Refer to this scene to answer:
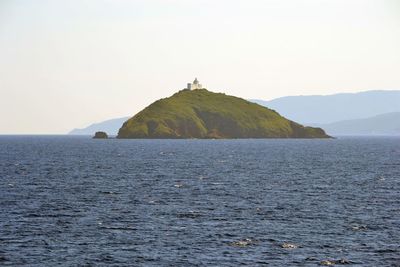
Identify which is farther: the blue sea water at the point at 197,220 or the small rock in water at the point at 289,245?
the small rock in water at the point at 289,245

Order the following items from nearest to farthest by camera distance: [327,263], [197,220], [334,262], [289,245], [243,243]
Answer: [327,263]
[334,262]
[289,245]
[243,243]
[197,220]

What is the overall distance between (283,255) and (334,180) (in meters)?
72.8

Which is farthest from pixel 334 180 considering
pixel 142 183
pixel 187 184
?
pixel 142 183

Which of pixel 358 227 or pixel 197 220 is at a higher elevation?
pixel 197 220

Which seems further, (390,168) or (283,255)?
(390,168)

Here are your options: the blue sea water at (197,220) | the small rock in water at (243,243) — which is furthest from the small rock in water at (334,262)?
the small rock in water at (243,243)

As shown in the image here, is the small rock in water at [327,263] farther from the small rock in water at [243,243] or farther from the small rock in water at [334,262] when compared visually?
the small rock in water at [243,243]

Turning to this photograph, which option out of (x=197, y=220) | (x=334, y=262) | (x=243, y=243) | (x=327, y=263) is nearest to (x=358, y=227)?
(x=243, y=243)

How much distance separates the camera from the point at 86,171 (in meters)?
148

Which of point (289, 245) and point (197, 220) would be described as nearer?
point (289, 245)

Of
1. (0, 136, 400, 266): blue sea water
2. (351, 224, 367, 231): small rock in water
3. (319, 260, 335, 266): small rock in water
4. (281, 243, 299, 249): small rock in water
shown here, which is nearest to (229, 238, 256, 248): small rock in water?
(0, 136, 400, 266): blue sea water

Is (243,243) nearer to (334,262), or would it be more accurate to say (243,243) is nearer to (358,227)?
(334,262)

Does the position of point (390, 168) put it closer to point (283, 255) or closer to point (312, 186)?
point (312, 186)

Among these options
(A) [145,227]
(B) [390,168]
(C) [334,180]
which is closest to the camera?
(A) [145,227]
